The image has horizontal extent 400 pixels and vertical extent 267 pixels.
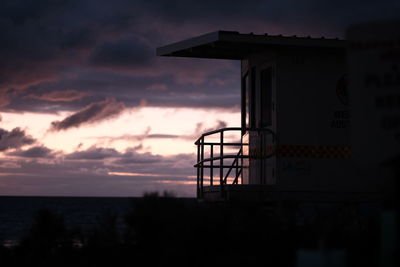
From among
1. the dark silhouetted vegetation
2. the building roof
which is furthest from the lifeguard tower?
the dark silhouetted vegetation

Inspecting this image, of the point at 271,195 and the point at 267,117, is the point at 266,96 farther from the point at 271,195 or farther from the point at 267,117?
the point at 271,195

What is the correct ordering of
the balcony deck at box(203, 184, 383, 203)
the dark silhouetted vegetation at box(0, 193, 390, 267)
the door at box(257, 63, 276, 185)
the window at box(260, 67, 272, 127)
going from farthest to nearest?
1. the window at box(260, 67, 272, 127)
2. the door at box(257, 63, 276, 185)
3. the balcony deck at box(203, 184, 383, 203)
4. the dark silhouetted vegetation at box(0, 193, 390, 267)

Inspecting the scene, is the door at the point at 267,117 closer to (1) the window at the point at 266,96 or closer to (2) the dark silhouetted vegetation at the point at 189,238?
(1) the window at the point at 266,96

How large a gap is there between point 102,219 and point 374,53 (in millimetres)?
5523

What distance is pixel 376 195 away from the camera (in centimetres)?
1245

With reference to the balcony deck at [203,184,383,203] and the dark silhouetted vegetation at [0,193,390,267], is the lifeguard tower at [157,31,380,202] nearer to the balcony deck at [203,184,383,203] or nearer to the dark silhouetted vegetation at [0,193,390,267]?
the balcony deck at [203,184,383,203]

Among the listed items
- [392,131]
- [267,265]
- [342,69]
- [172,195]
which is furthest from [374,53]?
[342,69]

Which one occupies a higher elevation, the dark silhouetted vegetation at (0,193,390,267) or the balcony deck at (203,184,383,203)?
the balcony deck at (203,184,383,203)

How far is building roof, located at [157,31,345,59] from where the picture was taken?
1243 cm

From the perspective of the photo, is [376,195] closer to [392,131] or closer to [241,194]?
[241,194]

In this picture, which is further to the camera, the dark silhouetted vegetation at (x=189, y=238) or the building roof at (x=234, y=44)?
the building roof at (x=234, y=44)

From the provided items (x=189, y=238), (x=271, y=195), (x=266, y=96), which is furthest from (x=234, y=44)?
(x=189, y=238)

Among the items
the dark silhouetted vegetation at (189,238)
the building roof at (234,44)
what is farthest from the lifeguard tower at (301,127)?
the dark silhouetted vegetation at (189,238)

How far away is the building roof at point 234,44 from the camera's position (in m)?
12.4
